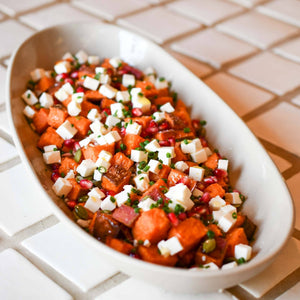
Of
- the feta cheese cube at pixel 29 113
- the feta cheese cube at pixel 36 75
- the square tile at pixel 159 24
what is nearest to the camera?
the feta cheese cube at pixel 29 113

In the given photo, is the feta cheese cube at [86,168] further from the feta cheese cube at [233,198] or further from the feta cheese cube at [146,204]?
the feta cheese cube at [233,198]

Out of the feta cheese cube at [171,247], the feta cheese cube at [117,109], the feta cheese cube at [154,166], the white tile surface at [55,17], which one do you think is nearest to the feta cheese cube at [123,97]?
the feta cheese cube at [117,109]

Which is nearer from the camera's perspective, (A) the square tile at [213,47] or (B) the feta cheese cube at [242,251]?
(B) the feta cheese cube at [242,251]

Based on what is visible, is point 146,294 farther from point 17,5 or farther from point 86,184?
point 17,5

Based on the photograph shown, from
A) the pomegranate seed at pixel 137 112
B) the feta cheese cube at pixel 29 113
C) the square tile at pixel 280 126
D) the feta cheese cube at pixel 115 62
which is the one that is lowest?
the square tile at pixel 280 126

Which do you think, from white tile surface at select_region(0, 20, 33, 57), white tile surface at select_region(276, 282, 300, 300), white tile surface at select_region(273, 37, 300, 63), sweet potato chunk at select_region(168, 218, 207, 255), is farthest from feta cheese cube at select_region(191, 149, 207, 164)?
white tile surface at select_region(0, 20, 33, 57)

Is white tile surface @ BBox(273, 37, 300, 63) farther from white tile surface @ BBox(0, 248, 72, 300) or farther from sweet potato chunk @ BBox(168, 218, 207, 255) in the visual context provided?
white tile surface @ BBox(0, 248, 72, 300)

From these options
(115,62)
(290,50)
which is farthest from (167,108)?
(290,50)
